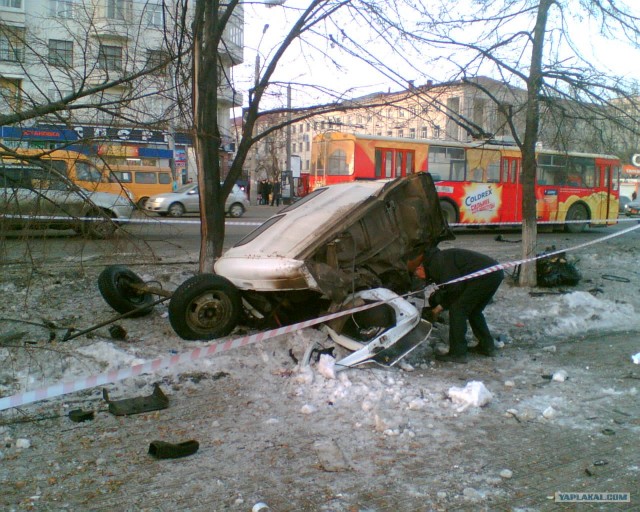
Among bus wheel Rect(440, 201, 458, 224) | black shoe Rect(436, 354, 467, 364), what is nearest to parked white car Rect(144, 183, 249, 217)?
bus wheel Rect(440, 201, 458, 224)

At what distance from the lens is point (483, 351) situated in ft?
20.7

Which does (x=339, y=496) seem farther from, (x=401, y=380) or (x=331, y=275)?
(x=331, y=275)

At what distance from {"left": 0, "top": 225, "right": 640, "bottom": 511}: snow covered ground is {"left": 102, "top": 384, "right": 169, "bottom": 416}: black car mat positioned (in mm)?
71

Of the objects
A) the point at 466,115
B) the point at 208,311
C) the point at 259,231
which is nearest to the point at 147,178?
the point at 466,115

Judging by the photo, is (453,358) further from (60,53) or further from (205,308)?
(60,53)

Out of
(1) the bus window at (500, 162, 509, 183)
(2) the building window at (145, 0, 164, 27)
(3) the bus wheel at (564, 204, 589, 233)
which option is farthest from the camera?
(3) the bus wheel at (564, 204, 589, 233)

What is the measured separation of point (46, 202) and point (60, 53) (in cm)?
176

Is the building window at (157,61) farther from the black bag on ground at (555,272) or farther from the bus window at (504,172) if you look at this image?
the bus window at (504,172)

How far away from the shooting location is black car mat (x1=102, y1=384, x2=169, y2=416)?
4.51m

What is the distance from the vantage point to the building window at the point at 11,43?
5.98m

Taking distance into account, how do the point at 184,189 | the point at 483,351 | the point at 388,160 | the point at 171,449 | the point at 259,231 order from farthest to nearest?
the point at 184,189 → the point at 388,160 → the point at 259,231 → the point at 483,351 → the point at 171,449

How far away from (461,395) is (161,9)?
6151mm

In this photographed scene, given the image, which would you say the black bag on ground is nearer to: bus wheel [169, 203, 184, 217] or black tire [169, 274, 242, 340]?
black tire [169, 274, 242, 340]

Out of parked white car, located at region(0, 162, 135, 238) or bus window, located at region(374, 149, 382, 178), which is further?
bus window, located at region(374, 149, 382, 178)
